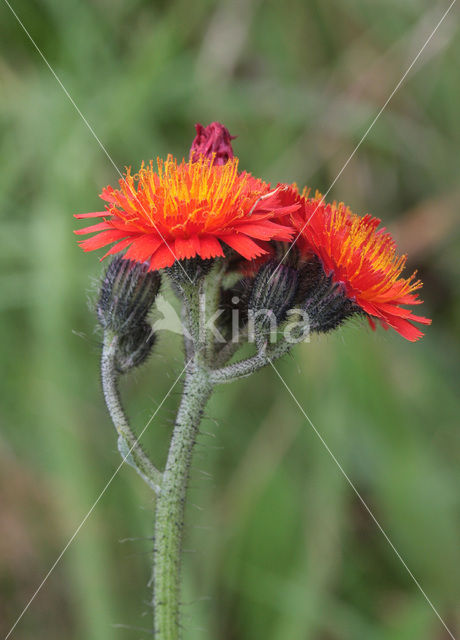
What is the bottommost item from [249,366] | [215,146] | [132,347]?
[249,366]

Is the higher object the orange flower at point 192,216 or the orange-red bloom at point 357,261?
the orange flower at point 192,216

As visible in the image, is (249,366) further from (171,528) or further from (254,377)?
(254,377)

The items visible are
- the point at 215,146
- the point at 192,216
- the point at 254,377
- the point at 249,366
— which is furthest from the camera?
the point at 254,377

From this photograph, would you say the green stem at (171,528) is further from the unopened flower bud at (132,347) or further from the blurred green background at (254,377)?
the blurred green background at (254,377)

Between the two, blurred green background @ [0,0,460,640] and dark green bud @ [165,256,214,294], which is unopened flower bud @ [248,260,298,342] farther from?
blurred green background @ [0,0,460,640]

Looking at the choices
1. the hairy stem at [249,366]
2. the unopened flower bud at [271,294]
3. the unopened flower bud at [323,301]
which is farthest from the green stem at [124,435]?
Result: the unopened flower bud at [323,301]

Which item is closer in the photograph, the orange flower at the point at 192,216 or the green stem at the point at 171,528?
the orange flower at the point at 192,216

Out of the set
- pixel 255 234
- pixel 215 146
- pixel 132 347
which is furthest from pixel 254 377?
pixel 255 234
